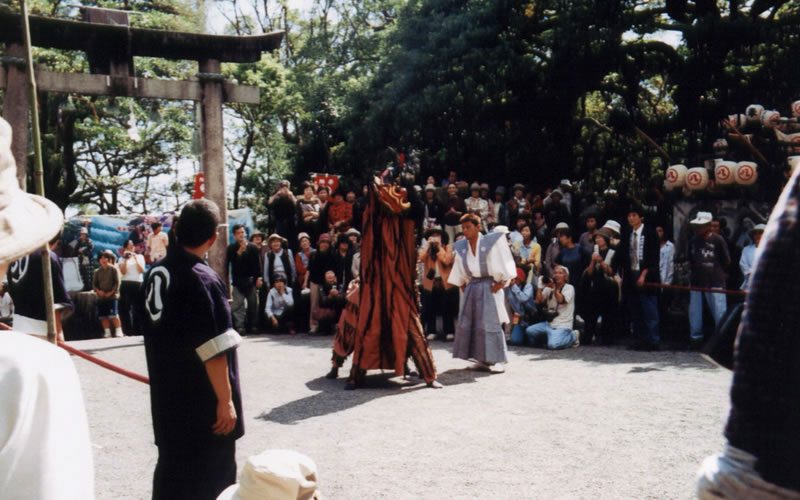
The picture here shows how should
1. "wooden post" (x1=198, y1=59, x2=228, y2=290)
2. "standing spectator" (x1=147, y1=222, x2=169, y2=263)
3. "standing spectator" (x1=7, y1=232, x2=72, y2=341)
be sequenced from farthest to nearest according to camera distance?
"standing spectator" (x1=147, y1=222, x2=169, y2=263)
"wooden post" (x1=198, y1=59, x2=228, y2=290)
"standing spectator" (x1=7, y1=232, x2=72, y2=341)

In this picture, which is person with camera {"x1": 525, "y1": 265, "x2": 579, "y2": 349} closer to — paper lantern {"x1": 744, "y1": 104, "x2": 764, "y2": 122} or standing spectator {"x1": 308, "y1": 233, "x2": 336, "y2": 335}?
standing spectator {"x1": 308, "y1": 233, "x2": 336, "y2": 335}

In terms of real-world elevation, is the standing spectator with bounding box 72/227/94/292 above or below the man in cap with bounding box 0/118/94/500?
below

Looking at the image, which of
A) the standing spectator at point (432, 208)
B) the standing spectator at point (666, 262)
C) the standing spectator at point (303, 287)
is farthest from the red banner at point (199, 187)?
the standing spectator at point (666, 262)

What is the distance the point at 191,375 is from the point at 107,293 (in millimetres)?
10244

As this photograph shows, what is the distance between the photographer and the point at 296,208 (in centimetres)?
1384

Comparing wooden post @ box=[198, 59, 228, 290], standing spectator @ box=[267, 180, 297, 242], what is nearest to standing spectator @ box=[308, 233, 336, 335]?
wooden post @ box=[198, 59, 228, 290]

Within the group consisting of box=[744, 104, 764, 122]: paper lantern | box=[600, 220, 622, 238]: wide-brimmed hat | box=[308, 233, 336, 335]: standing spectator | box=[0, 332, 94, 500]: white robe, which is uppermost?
box=[744, 104, 764, 122]: paper lantern

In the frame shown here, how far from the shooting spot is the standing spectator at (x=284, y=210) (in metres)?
13.7

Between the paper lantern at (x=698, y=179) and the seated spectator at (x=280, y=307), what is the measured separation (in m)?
6.48

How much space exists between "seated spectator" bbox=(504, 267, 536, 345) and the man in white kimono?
2365mm

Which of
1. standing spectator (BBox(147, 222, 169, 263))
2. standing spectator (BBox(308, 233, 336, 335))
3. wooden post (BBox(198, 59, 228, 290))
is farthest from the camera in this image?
standing spectator (BBox(147, 222, 169, 263))

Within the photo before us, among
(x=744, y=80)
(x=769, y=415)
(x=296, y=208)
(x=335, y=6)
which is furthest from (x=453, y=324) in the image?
(x=335, y=6)

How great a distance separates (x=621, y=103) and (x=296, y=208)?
265 inches

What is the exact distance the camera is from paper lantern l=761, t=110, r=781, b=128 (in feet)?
35.9
